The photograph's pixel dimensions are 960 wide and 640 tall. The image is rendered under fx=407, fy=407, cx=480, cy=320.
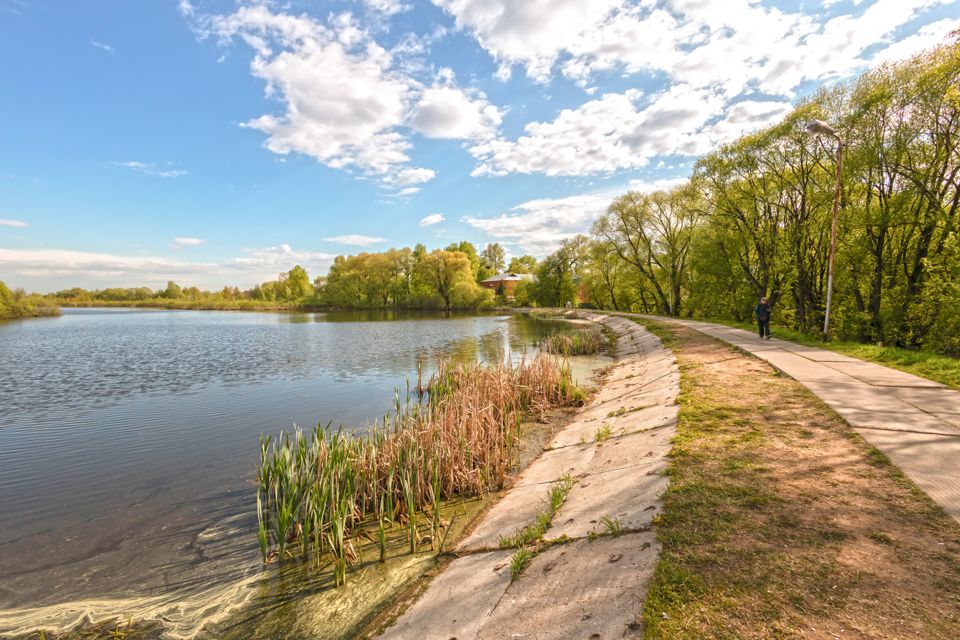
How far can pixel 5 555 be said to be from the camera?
17.7ft

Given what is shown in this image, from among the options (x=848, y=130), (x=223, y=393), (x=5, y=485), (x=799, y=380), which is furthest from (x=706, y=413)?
(x=848, y=130)

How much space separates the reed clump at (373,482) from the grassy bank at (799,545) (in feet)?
10.3

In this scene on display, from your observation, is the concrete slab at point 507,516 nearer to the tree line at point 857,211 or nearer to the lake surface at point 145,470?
the lake surface at point 145,470

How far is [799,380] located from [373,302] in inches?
3080

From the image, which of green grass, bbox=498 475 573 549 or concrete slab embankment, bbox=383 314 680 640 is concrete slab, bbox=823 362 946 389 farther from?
green grass, bbox=498 475 573 549

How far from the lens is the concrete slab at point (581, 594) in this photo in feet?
9.73

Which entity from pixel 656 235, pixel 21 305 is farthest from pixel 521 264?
pixel 21 305

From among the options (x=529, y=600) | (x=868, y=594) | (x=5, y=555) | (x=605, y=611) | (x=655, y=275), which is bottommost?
(x=5, y=555)

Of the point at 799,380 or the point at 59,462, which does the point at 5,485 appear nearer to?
the point at 59,462

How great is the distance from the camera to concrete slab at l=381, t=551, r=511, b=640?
3.48 metres

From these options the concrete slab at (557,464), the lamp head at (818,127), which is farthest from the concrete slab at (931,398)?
the lamp head at (818,127)

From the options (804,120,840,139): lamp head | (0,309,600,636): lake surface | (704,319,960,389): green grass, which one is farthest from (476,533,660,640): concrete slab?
(804,120,840,139): lamp head

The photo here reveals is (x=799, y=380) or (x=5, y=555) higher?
(x=799, y=380)

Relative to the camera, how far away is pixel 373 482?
241 inches
